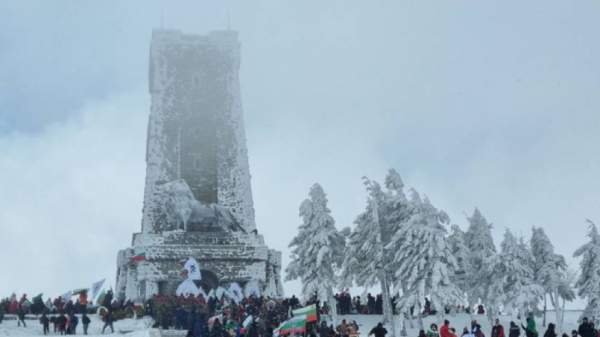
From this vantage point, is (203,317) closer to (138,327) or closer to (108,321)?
(108,321)

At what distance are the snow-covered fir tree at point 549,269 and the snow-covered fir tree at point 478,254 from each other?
2.20m

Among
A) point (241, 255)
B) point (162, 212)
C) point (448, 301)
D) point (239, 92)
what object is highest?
point (239, 92)

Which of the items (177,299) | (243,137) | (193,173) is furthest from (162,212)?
(177,299)

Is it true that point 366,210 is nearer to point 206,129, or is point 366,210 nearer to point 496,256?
point 496,256

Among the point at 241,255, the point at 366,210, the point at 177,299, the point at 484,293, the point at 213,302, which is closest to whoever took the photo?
the point at 177,299

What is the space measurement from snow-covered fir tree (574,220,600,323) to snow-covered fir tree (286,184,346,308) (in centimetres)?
1137

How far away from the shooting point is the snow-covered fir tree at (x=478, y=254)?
128ft

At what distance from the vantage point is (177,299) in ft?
101

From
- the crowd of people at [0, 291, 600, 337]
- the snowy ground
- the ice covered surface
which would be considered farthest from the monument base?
the ice covered surface

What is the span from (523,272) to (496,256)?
1431mm

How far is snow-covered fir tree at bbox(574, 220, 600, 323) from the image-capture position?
36.1 m

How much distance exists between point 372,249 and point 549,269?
10.5 meters

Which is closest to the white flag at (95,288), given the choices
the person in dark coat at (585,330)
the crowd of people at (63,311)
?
the crowd of people at (63,311)

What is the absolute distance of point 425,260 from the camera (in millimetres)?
31781
